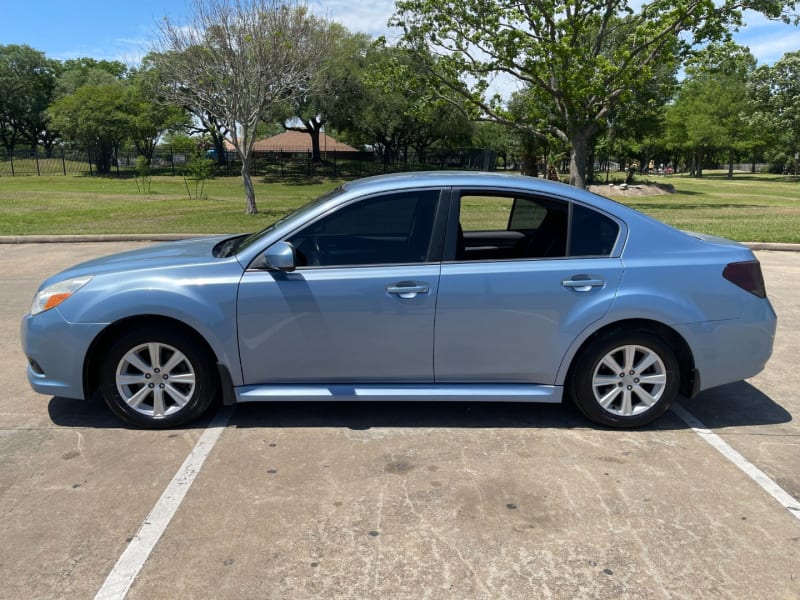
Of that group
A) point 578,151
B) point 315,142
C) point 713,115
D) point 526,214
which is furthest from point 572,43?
point 713,115

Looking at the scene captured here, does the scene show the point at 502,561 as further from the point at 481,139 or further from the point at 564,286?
the point at 481,139

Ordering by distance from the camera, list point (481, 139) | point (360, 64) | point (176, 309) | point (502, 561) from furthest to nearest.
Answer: point (481, 139), point (360, 64), point (176, 309), point (502, 561)

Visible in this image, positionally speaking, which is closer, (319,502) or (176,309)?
(319,502)

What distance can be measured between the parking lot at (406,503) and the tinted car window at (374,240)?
1.12 meters

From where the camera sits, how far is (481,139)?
66.2 metres

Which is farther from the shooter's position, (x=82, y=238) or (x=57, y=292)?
(x=82, y=238)

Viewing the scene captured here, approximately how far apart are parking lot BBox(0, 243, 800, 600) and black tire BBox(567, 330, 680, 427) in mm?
153

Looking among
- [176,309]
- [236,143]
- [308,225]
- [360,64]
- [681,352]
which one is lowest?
[681,352]

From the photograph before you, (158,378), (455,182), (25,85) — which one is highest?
(25,85)

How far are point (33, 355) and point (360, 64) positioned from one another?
4228cm

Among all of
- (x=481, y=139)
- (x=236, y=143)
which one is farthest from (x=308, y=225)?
(x=481, y=139)

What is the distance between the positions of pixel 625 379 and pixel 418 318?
4.57 ft

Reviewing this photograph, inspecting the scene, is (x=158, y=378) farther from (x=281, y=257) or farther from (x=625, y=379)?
(x=625, y=379)

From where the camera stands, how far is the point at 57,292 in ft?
13.4
